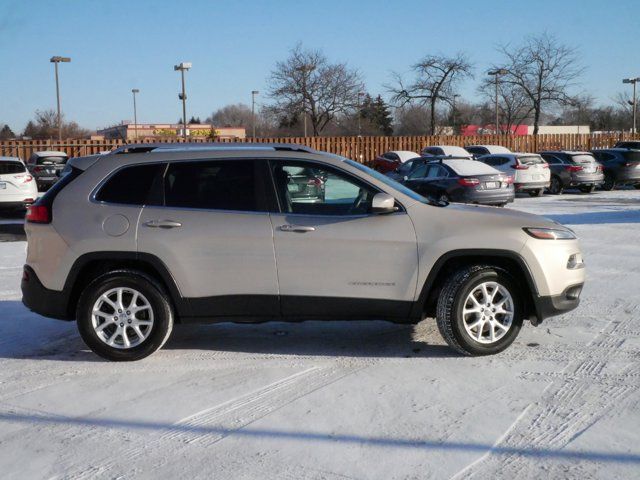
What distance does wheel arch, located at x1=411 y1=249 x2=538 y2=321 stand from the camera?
5.89 m

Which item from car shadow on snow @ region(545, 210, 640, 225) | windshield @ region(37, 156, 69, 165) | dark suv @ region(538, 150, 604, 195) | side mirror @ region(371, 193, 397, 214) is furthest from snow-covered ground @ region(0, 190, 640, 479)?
windshield @ region(37, 156, 69, 165)

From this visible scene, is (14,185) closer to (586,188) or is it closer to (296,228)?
(296,228)

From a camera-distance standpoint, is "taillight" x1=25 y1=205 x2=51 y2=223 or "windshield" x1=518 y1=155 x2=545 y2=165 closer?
"taillight" x1=25 y1=205 x2=51 y2=223

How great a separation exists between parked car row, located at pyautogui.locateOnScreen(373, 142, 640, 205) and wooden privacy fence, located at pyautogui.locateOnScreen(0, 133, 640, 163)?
5676 millimetres

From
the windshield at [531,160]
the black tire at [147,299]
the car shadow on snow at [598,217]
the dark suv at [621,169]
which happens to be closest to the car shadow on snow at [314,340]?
the black tire at [147,299]

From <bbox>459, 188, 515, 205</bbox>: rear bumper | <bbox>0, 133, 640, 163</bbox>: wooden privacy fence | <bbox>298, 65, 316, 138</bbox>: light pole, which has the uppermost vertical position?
<bbox>298, 65, 316, 138</bbox>: light pole

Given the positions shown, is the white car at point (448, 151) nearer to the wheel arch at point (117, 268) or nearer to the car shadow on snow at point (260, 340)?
the car shadow on snow at point (260, 340)

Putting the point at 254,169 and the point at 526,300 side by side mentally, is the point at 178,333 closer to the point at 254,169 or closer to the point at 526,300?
the point at 254,169

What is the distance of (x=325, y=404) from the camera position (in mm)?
4984

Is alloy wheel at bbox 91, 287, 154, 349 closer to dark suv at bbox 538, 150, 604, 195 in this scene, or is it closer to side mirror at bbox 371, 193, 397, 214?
side mirror at bbox 371, 193, 397, 214

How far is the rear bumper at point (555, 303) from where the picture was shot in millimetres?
5938

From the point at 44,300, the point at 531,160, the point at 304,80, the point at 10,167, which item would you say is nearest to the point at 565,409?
the point at 44,300

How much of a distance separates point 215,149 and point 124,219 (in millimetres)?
923

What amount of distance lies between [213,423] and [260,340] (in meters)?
2.01
